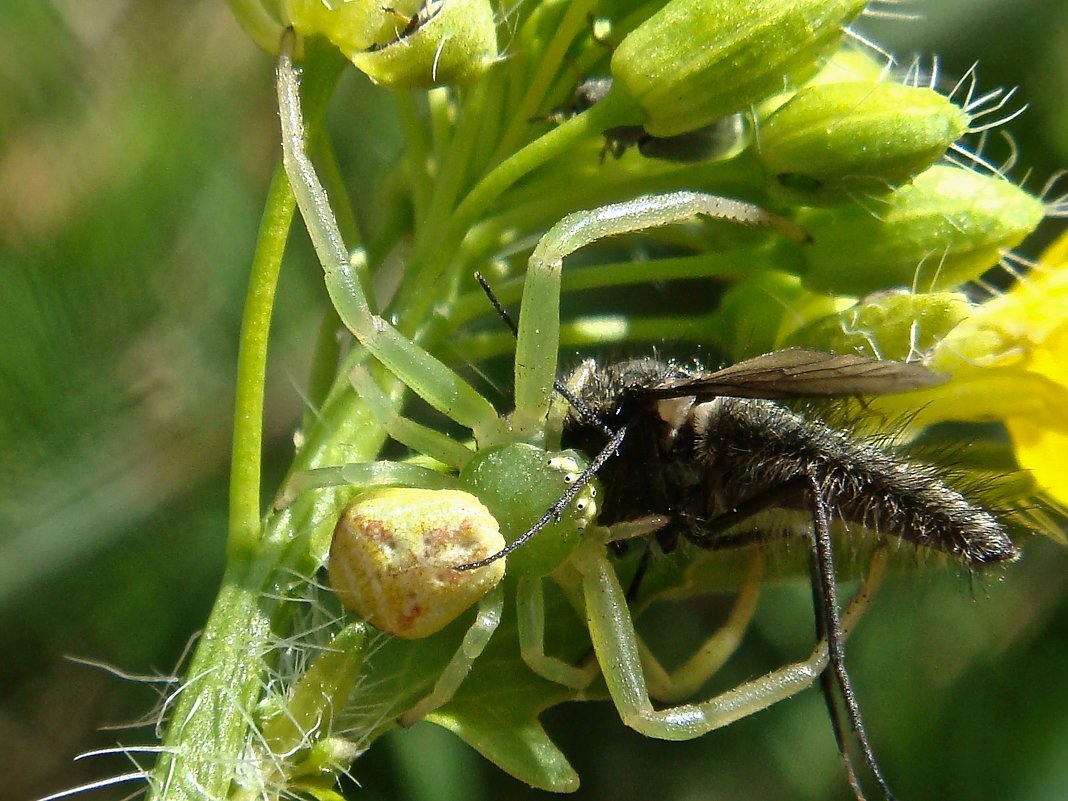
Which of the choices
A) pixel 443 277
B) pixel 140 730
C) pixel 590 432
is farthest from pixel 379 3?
pixel 140 730

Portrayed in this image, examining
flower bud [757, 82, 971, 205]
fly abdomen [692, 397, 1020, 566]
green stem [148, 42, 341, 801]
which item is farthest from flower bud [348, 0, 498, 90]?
fly abdomen [692, 397, 1020, 566]

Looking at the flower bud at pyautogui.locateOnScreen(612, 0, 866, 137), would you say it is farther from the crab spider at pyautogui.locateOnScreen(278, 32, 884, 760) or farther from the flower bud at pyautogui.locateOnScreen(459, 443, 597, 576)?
the flower bud at pyautogui.locateOnScreen(459, 443, 597, 576)

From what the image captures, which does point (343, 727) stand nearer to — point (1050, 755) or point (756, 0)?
point (756, 0)

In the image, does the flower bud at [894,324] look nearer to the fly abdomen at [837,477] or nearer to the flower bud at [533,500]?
the fly abdomen at [837,477]

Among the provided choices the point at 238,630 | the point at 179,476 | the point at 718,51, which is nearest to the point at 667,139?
the point at 718,51

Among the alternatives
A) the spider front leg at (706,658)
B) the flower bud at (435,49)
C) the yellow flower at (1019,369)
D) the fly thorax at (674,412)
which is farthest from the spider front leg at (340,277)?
the yellow flower at (1019,369)

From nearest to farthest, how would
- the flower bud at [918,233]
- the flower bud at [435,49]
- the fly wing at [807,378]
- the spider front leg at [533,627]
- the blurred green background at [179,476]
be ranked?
1. the fly wing at [807,378]
2. the flower bud at [435,49]
3. the spider front leg at [533,627]
4. the flower bud at [918,233]
5. the blurred green background at [179,476]

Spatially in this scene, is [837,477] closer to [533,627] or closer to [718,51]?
[533,627]
